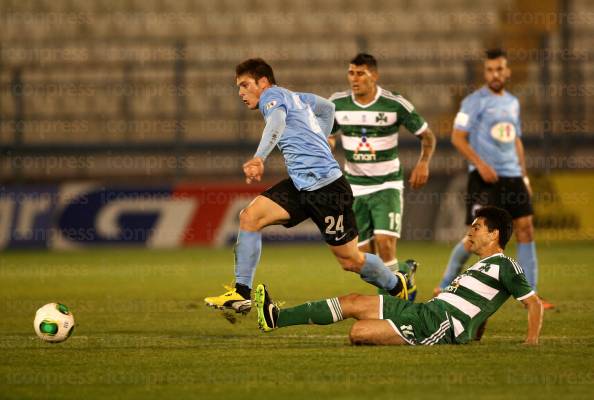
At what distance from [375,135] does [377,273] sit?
1.95m

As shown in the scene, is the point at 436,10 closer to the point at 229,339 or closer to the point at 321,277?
the point at 321,277

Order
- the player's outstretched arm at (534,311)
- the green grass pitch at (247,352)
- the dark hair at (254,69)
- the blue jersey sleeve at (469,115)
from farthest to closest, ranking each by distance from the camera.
A: the blue jersey sleeve at (469,115) → the dark hair at (254,69) → the player's outstretched arm at (534,311) → the green grass pitch at (247,352)

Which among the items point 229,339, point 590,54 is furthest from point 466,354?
point 590,54

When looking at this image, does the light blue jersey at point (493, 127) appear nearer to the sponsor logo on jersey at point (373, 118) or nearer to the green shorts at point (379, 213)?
the sponsor logo on jersey at point (373, 118)

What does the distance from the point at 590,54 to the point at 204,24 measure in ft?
23.1

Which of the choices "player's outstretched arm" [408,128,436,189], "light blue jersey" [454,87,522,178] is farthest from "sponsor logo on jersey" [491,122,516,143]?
"player's outstretched arm" [408,128,436,189]

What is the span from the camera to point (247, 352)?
7434mm

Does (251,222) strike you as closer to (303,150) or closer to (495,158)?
(303,150)

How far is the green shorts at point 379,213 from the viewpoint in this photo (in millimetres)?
9828

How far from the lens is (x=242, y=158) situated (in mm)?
18000

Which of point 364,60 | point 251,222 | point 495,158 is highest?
point 364,60

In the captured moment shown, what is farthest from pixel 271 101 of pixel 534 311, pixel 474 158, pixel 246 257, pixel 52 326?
pixel 474 158

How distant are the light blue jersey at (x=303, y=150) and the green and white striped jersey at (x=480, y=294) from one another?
4.15ft

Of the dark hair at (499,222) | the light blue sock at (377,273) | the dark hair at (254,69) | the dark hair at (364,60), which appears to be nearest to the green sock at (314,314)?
the light blue sock at (377,273)
